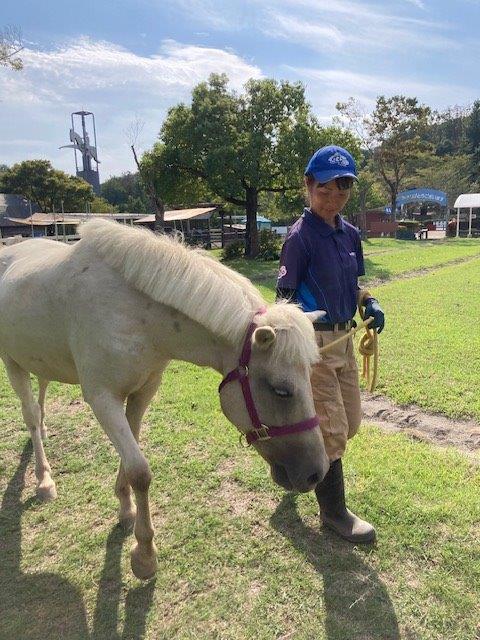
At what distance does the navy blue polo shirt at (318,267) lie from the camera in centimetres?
256

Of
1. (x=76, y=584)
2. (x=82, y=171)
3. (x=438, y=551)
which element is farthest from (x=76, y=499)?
(x=82, y=171)

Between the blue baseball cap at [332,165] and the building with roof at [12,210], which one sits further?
the building with roof at [12,210]

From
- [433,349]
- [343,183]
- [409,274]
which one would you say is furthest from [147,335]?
[409,274]

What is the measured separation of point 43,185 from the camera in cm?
4369

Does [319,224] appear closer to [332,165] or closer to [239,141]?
[332,165]

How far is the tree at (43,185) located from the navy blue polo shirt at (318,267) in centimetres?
4587

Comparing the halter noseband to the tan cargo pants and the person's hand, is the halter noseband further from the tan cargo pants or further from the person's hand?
the person's hand

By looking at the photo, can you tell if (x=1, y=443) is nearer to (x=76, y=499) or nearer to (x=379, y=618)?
(x=76, y=499)

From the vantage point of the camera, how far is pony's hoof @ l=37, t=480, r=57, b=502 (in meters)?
3.23

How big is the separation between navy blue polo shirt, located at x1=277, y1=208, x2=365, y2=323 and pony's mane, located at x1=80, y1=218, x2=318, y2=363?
0.39 metres

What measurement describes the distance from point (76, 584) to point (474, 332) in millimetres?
6495

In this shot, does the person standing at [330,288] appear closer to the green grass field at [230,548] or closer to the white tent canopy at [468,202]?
the green grass field at [230,548]

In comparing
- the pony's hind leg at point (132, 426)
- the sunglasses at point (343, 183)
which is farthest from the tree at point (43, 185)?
the sunglasses at point (343, 183)

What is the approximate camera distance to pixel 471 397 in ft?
15.2
